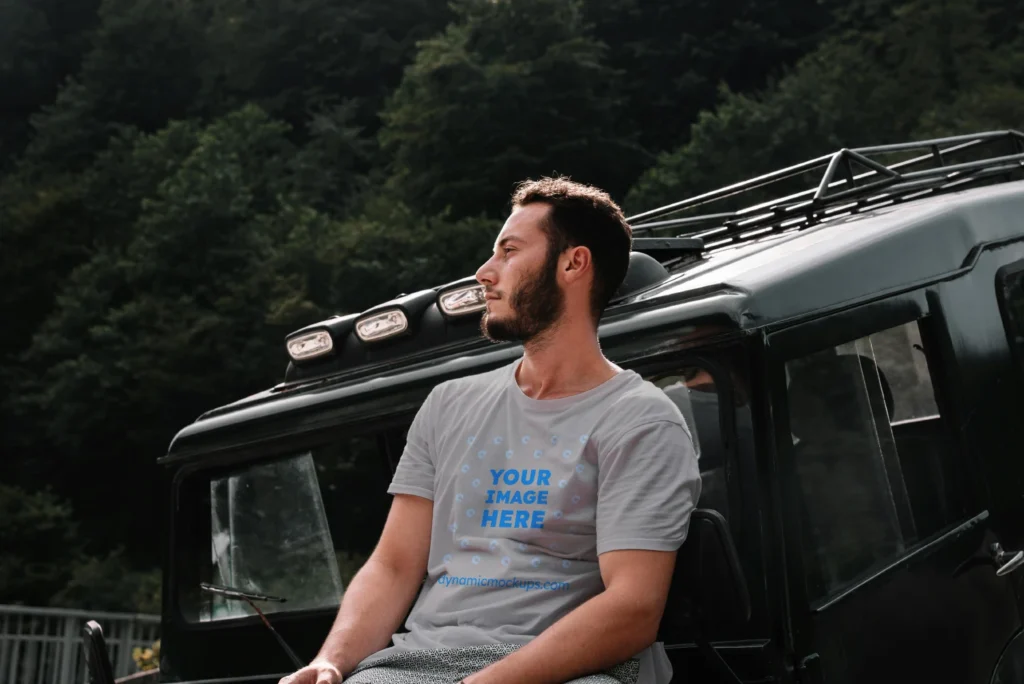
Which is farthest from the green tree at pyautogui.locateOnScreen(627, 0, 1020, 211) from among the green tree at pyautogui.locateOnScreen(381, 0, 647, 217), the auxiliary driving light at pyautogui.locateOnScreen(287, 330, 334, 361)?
the auxiliary driving light at pyautogui.locateOnScreen(287, 330, 334, 361)

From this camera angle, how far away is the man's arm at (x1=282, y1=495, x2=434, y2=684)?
2.89 m

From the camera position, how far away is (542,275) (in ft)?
9.42

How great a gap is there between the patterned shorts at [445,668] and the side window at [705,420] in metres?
0.75

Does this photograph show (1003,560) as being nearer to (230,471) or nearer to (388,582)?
(388,582)

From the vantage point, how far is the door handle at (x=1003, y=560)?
3670 mm

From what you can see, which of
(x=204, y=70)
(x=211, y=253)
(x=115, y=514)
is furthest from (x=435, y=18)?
(x=115, y=514)

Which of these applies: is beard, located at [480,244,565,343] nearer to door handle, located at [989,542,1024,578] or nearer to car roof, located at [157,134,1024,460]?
car roof, located at [157,134,1024,460]

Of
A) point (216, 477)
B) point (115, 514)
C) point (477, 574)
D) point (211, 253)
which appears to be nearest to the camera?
point (477, 574)

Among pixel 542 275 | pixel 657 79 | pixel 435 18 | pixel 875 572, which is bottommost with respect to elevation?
pixel 875 572

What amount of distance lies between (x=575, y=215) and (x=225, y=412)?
2138mm

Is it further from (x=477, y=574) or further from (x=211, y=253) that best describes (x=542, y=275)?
(x=211, y=253)

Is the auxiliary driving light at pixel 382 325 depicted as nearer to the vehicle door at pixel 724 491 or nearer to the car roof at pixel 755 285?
the car roof at pixel 755 285

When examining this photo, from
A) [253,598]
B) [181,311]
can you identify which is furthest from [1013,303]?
[181,311]

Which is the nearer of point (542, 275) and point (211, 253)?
point (542, 275)
